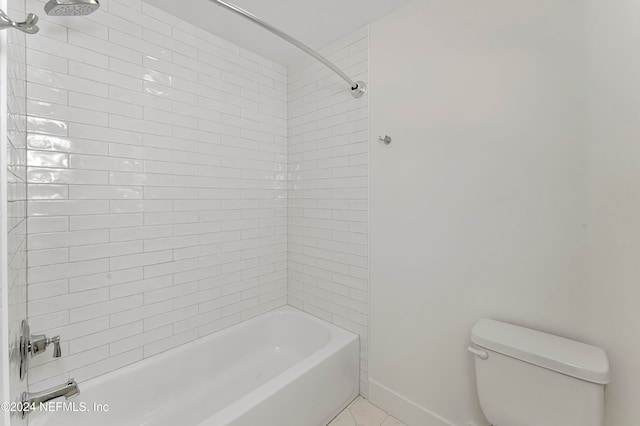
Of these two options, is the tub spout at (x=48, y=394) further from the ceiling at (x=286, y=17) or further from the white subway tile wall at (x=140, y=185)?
the ceiling at (x=286, y=17)

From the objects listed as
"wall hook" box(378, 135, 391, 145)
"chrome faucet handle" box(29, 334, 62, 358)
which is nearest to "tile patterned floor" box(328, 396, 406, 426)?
"chrome faucet handle" box(29, 334, 62, 358)

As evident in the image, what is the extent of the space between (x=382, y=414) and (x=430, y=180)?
153cm

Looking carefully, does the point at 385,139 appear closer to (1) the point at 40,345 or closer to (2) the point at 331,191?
(2) the point at 331,191

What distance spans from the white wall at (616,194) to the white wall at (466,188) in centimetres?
5

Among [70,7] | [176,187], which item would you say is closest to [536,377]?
[176,187]

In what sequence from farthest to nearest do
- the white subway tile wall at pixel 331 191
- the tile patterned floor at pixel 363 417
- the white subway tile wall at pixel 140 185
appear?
1. the white subway tile wall at pixel 331 191
2. the tile patterned floor at pixel 363 417
3. the white subway tile wall at pixel 140 185

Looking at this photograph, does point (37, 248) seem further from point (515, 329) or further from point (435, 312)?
point (515, 329)

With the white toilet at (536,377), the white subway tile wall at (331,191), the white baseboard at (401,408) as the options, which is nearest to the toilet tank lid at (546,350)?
the white toilet at (536,377)

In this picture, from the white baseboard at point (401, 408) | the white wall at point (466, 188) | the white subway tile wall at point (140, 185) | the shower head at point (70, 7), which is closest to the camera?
the shower head at point (70, 7)

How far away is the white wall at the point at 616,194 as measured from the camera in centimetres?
102

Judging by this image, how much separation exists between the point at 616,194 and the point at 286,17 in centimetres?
195

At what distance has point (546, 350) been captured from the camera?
107 centimetres

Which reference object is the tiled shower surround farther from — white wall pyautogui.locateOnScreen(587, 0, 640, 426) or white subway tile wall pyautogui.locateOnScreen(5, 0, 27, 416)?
white wall pyautogui.locateOnScreen(587, 0, 640, 426)

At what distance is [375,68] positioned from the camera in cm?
181
